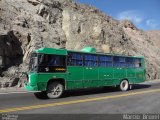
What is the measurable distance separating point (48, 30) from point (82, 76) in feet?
54.2

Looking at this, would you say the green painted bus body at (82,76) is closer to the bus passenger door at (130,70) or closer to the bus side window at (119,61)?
the bus passenger door at (130,70)

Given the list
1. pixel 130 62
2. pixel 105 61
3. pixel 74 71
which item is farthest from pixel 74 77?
pixel 130 62

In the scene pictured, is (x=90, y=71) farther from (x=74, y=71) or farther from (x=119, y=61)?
(x=119, y=61)

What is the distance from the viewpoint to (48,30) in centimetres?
3191

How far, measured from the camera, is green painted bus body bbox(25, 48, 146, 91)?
14358 millimetres

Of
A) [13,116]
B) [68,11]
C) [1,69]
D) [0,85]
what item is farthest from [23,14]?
[13,116]

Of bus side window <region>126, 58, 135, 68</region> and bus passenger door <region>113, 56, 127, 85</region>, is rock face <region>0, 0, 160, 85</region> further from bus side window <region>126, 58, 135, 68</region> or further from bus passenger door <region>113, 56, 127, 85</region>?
bus side window <region>126, 58, 135, 68</region>

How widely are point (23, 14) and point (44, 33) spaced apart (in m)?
3.63

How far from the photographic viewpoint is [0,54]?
23.9 metres

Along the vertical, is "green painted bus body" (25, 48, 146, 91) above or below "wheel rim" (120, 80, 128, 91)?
above

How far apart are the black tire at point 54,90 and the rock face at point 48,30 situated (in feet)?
28.6

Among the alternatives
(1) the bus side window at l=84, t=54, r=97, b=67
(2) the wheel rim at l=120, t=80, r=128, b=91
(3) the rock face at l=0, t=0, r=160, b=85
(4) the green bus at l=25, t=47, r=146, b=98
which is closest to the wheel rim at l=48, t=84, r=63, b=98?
(4) the green bus at l=25, t=47, r=146, b=98

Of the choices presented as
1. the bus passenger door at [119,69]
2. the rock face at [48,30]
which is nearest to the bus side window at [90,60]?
the bus passenger door at [119,69]

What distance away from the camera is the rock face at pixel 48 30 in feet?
83.7
